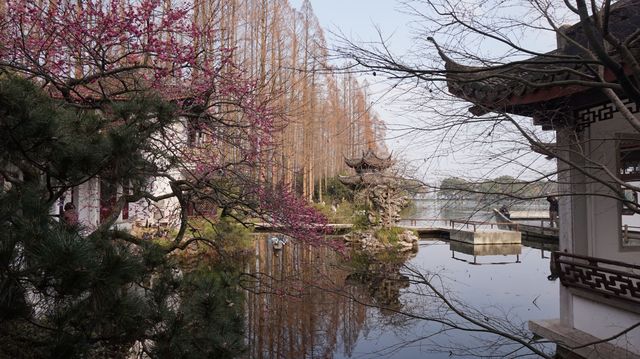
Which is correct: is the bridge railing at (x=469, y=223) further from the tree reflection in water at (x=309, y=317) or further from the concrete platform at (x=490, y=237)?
the tree reflection in water at (x=309, y=317)

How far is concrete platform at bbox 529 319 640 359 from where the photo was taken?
382cm

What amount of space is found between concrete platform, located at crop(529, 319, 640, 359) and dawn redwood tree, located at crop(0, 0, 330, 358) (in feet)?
8.84

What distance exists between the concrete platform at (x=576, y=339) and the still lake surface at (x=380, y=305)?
31 cm

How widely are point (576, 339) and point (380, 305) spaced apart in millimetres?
2234

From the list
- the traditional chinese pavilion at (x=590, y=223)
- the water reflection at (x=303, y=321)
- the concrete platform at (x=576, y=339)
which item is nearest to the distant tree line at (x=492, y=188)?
the traditional chinese pavilion at (x=590, y=223)

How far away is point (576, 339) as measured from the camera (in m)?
4.31

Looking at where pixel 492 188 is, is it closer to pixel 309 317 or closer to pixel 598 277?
pixel 598 277

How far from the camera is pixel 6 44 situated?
2830 millimetres

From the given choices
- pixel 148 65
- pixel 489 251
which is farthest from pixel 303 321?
pixel 489 251

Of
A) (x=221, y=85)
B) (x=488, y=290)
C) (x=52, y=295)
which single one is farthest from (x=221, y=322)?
(x=488, y=290)

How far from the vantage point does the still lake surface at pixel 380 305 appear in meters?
3.39

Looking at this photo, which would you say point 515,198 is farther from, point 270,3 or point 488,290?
point 270,3

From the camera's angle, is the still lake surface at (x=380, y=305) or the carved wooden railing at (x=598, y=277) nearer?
the still lake surface at (x=380, y=305)

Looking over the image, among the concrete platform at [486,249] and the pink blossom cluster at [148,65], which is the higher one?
the pink blossom cluster at [148,65]
